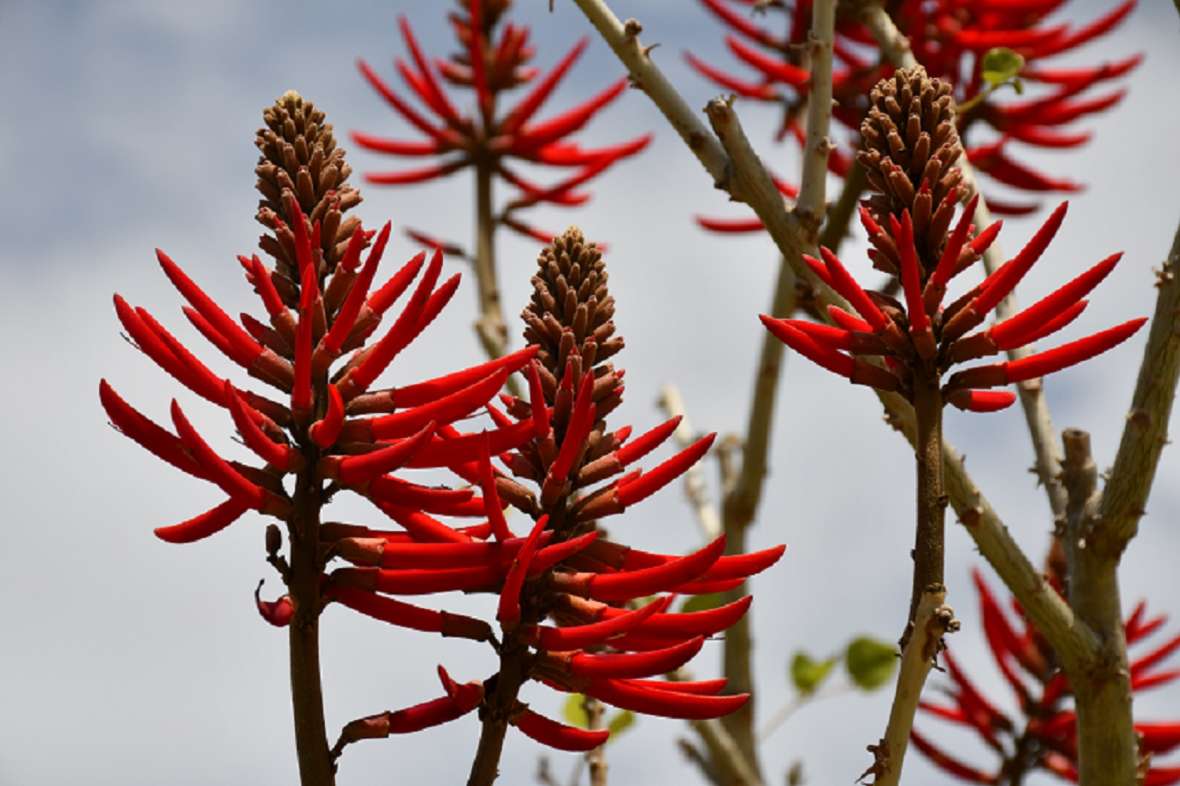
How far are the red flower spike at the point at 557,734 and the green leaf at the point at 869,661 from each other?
7.22 ft

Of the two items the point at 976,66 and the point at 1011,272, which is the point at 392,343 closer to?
the point at 1011,272

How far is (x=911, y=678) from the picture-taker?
139 centimetres

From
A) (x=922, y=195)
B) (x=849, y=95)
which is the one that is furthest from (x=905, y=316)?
(x=849, y=95)

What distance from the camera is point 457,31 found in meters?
4.32

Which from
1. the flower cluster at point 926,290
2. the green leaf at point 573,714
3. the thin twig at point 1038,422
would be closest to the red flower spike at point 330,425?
the flower cluster at point 926,290

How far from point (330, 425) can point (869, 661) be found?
2.45 metres

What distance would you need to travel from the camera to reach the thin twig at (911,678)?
54.2 inches

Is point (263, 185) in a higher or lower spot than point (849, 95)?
lower

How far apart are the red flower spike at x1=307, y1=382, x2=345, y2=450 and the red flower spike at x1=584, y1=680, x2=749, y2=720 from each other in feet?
0.93

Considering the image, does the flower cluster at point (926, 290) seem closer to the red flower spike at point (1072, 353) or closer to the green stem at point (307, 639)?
the red flower spike at point (1072, 353)

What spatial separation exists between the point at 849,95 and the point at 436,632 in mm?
2485

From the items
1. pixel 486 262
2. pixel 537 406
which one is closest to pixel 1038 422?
pixel 537 406

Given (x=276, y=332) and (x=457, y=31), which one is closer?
(x=276, y=332)

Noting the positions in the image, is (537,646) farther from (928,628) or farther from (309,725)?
(928,628)
